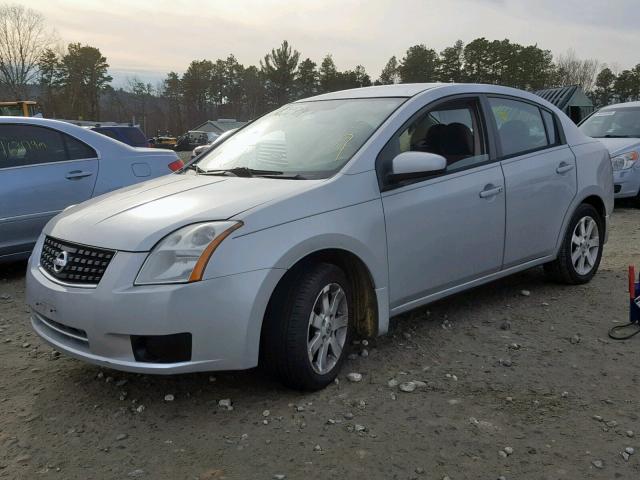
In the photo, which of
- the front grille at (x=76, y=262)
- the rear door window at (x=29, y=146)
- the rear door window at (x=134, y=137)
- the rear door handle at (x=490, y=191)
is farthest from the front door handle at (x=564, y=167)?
the rear door window at (x=134, y=137)

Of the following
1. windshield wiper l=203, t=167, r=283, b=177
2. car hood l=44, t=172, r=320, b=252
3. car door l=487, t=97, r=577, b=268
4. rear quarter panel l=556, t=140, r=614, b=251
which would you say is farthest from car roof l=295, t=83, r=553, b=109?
car hood l=44, t=172, r=320, b=252

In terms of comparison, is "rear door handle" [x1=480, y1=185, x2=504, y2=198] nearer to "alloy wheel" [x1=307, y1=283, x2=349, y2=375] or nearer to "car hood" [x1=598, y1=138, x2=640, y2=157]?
"alloy wheel" [x1=307, y1=283, x2=349, y2=375]

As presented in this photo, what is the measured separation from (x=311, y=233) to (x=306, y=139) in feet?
3.18

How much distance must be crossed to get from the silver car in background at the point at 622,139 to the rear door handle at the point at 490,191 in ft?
19.1

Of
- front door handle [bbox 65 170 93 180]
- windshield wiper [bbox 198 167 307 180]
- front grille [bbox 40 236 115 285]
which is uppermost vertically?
windshield wiper [bbox 198 167 307 180]

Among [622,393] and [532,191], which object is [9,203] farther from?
[622,393]

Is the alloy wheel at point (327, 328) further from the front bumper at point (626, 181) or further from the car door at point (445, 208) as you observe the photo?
the front bumper at point (626, 181)


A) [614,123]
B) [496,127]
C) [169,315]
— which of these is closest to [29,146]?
[169,315]

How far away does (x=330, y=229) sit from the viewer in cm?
322

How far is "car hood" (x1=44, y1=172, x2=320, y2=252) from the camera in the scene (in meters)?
2.98

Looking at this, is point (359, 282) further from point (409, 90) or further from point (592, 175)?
point (592, 175)

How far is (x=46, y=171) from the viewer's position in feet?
18.9

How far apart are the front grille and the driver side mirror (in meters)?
1.59

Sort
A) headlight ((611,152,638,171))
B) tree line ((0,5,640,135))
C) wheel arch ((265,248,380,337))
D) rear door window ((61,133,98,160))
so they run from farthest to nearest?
1. tree line ((0,5,640,135))
2. headlight ((611,152,638,171))
3. rear door window ((61,133,98,160))
4. wheel arch ((265,248,380,337))
